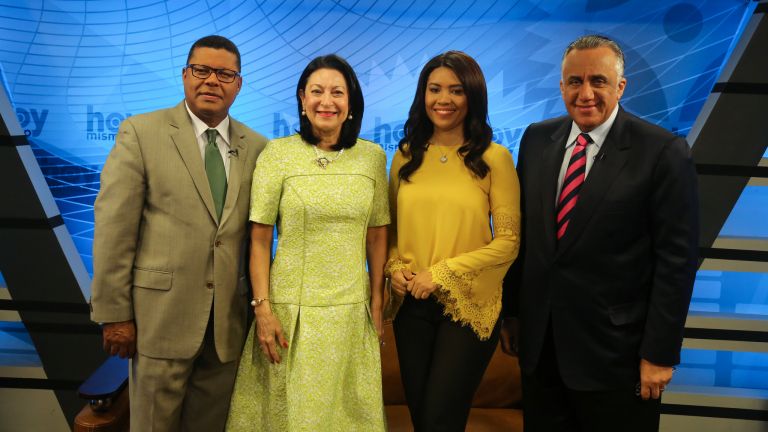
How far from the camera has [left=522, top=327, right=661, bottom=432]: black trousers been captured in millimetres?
2250

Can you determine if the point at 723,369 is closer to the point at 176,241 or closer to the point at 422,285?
the point at 422,285

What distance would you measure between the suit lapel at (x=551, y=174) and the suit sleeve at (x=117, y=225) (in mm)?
1468

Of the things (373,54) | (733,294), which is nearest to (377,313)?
(373,54)

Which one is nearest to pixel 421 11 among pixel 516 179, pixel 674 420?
pixel 516 179

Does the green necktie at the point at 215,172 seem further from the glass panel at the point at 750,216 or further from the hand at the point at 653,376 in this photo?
the glass panel at the point at 750,216

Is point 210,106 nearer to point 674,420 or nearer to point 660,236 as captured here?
point 660,236

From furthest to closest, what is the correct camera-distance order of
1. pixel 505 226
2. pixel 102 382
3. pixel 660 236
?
pixel 102 382 < pixel 505 226 < pixel 660 236

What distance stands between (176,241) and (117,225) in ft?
0.69

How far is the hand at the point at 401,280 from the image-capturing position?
7.64ft

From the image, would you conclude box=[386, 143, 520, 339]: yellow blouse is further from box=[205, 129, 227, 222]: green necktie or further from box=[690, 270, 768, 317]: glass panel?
box=[690, 270, 768, 317]: glass panel

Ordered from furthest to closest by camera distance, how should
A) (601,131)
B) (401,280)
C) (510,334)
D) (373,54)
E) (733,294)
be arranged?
(733,294) → (373,54) → (510,334) → (401,280) → (601,131)

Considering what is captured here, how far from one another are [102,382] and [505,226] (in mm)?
1827

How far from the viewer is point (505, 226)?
7.62 feet

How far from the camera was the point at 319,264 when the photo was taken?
7.52ft
